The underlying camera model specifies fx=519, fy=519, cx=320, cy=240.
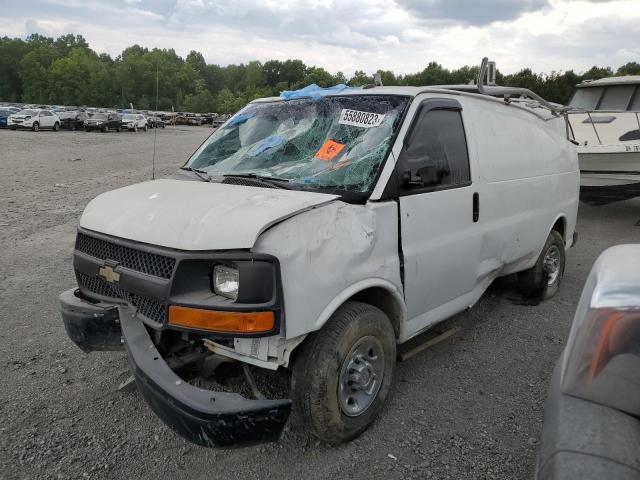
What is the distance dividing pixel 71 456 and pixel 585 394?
8.67 ft

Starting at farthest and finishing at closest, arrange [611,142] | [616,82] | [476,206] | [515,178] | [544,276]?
[616,82]
[611,142]
[544,276]
[515,178]
[476,206]

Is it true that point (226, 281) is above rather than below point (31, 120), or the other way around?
below

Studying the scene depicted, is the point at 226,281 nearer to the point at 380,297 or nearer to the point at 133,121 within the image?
the point at 380,297

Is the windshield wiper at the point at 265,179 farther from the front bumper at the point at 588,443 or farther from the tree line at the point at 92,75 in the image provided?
the tree line at the point at 92,75

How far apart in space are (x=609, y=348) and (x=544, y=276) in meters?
4.08

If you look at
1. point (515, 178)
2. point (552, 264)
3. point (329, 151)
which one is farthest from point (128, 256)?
point (552, 264)

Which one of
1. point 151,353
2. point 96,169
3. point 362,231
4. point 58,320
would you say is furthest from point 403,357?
point 96,169

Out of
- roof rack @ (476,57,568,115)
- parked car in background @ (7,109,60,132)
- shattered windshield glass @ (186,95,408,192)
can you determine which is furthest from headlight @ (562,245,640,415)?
parked car in background @ (7,109,60,132)

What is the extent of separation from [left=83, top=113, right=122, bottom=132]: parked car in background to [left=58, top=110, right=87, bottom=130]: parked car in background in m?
0.76

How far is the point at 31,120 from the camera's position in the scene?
33.7 m

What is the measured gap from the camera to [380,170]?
3.13m

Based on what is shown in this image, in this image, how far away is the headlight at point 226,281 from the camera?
2486mm

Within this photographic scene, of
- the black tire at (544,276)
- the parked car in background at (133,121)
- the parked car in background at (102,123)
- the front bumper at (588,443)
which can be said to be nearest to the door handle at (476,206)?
the black tire at (544,276)

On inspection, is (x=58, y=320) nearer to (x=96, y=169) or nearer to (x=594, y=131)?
(x=594, y=131)
